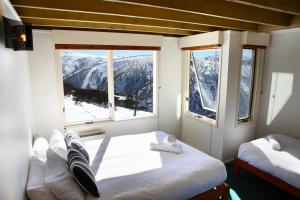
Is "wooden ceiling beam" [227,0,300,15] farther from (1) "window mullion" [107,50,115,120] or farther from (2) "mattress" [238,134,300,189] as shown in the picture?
(1) "window mullion" [107,50,115,120]

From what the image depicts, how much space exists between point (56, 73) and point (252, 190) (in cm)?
335

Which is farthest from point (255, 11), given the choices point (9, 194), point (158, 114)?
point (9, 194)

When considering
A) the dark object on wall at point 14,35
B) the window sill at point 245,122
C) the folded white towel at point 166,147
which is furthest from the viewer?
the window sill at point 245,122

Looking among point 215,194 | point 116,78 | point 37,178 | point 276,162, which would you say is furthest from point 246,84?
point 37,178

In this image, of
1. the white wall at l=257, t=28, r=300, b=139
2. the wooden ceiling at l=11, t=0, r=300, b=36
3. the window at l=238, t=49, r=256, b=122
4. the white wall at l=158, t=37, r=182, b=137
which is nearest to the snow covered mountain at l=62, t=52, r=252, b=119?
the window at l=238, t=49, r=256, b=122

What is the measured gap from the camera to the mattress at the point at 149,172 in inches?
79.0

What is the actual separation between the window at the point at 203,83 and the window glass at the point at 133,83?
0.83m

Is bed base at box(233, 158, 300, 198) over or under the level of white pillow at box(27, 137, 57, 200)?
under

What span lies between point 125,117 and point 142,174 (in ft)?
5.97

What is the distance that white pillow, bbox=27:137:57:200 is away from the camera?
68.3 inches

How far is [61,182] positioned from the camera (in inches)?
71.4

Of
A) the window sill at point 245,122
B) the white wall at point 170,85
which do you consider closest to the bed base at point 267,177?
the window sill at point 245,122

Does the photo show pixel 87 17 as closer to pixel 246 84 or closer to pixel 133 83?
pixel 133 83

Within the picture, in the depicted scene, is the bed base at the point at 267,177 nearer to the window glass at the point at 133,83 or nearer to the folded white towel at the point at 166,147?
the folded white towel at the point at 166,147
